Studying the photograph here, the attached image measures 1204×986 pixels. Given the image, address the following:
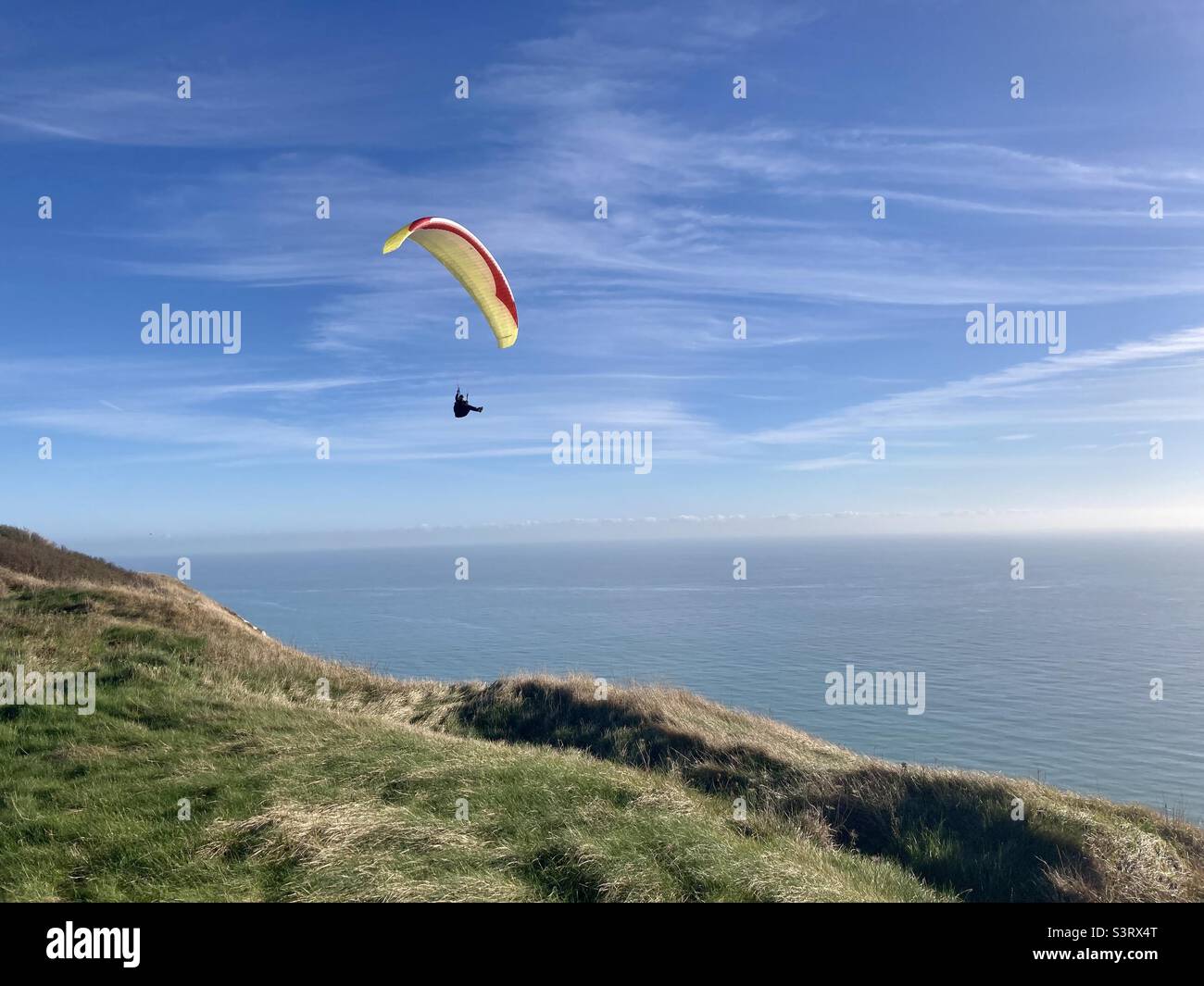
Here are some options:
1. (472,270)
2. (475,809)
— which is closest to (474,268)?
(472,270)

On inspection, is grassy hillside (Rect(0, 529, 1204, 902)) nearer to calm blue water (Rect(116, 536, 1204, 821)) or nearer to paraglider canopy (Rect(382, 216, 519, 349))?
calm blue water (Rect(116, 536, 1204, 821))

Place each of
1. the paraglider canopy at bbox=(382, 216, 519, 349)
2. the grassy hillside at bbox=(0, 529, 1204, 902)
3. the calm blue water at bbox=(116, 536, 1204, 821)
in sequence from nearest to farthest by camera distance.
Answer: the grassy hillside at bbox=(0, 529, 1204, 902), the paraglider canopy at bbox=(382, 216, 519, 349), the calm blue water at bbox=(116, 536, 1204, 821)

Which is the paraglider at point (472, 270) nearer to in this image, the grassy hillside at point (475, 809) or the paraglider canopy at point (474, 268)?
the paraglider canopy at point (474, 268)

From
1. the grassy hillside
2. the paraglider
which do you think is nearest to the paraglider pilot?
the paraglider

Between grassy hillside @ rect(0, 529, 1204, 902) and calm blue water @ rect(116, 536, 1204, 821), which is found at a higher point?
grassy hillside @ rect(0, 529, 1204, 902)

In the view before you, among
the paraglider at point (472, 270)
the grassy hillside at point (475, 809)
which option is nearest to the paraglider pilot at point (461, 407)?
the paraglider at point (472, 270)

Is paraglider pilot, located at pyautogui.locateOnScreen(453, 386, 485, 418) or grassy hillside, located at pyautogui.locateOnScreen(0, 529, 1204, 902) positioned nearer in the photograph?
grassy hillside, located at pyautogui.locateOnScreen(0, 529, 1204, 902)

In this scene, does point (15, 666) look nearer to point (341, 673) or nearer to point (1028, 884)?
point (341, 673)
